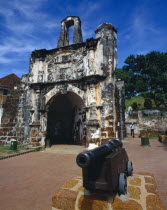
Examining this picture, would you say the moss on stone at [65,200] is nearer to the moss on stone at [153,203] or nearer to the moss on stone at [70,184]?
the moss on stone at [70,184]

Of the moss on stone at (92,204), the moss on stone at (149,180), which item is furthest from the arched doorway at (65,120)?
the moss on stone at (92,204)

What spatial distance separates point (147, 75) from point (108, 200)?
91.9ft

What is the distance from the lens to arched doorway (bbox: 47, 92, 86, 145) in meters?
11.0

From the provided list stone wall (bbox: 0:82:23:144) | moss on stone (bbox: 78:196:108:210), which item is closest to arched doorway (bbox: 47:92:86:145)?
stone wall (bbox: 0:82:23:144)

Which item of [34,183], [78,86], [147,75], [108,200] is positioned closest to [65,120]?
[78,86]

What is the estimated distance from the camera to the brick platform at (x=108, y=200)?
1917 mm

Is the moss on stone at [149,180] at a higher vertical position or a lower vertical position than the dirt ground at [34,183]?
higher

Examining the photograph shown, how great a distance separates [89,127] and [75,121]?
3.62 metres

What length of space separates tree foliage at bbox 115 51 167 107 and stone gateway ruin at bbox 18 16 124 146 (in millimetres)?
17351

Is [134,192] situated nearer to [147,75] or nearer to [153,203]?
[153,203]

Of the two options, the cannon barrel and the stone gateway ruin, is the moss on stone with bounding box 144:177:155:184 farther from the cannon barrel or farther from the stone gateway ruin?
the stone gateway ruin

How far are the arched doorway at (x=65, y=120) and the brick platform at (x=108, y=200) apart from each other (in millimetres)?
8359

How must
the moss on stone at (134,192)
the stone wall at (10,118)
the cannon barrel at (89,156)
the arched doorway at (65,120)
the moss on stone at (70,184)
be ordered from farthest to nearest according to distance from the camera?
the arched doorway at (65,120), the stone wall at (10,118), the moss on stone at (70,184), the moss on stone at (134,192), the cannon barrel at (89,156)

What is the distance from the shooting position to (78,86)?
8727mm
